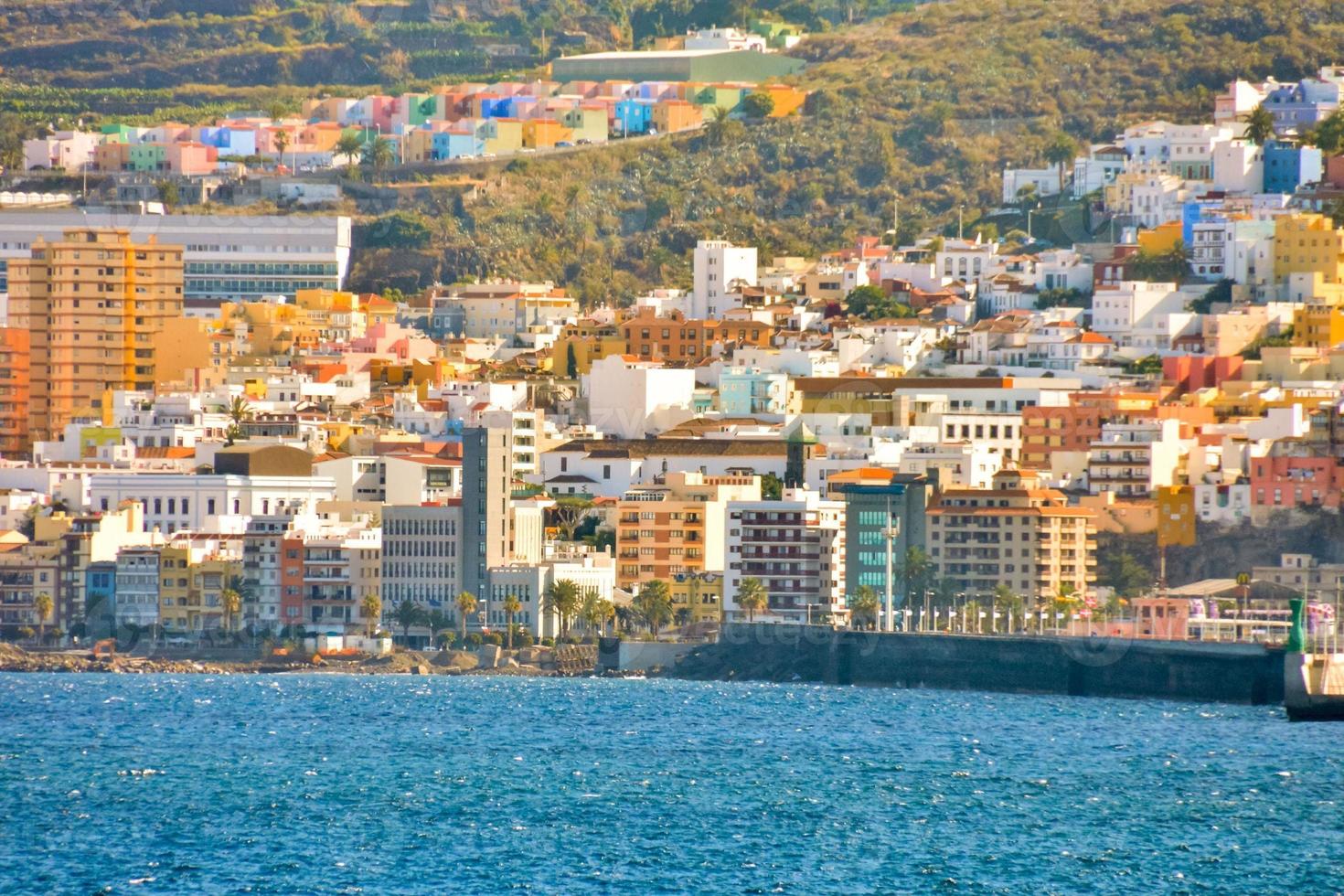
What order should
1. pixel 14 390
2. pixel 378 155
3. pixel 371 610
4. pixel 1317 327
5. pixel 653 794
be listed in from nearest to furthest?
pixel 653 794
pixel 371 610
pixel 1317 327
pixel 14 390
pixel 378 155

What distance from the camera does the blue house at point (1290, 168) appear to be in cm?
16150

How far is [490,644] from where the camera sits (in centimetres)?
11731

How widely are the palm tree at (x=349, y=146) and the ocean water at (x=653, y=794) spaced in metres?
78.3

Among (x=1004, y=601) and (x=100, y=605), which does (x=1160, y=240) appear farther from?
(x=100, y=605)

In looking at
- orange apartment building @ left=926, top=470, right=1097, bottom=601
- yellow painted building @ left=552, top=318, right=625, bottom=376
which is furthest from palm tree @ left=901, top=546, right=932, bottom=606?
yellow painted building @ left=552, top=318, right=625, bottom=376

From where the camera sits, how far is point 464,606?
385 ft

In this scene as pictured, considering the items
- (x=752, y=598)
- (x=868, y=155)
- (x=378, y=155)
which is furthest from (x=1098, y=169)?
(x=752, y=598)

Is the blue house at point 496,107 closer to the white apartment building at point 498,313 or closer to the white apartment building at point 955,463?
the white apartment building at point 498,313

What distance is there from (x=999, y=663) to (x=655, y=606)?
13.5m

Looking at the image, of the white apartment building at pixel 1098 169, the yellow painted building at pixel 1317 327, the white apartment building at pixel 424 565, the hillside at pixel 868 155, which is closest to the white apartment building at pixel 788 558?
the white apartment building at pixel 424 565

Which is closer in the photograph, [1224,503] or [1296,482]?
[1296,482]

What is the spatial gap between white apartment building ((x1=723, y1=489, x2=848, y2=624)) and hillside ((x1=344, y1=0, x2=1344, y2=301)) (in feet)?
166

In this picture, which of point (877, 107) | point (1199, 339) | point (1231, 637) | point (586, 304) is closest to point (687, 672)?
Answer: point (1231, 637)

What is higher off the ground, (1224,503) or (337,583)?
(1224,503)
